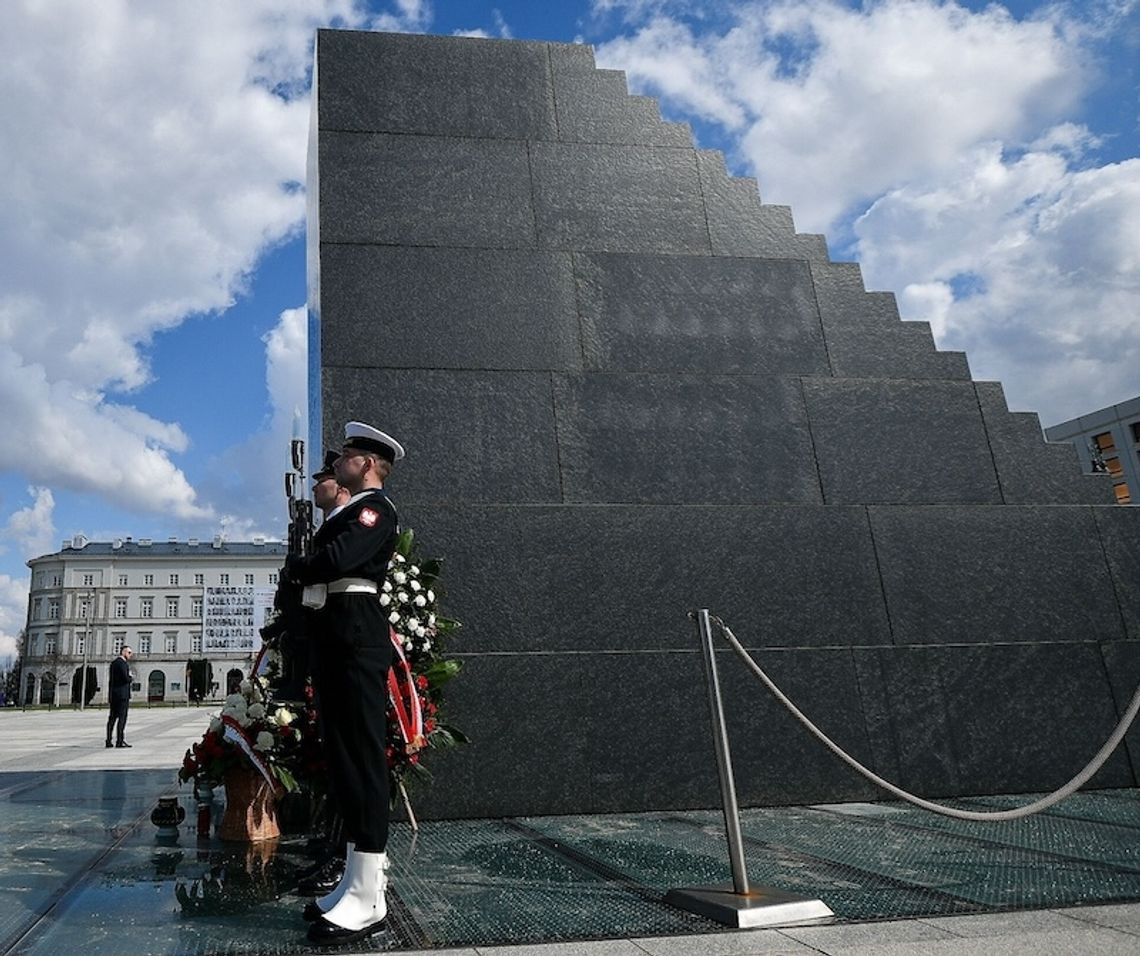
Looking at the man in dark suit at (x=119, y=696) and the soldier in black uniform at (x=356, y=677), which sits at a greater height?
the man in dark suit at (x=119, y=696)

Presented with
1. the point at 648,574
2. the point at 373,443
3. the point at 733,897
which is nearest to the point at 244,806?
the point at 373,443

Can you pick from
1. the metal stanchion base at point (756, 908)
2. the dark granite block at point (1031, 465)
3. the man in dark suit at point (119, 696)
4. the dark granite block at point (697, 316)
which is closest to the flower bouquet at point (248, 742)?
the metal stanchion base at point (756, 908)

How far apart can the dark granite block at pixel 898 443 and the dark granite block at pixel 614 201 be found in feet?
5.70

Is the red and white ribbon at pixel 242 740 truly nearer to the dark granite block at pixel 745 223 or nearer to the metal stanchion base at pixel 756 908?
the metal stanchion base at pixel 756 908

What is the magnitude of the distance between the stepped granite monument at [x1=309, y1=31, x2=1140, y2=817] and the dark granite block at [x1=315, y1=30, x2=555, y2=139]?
3cm

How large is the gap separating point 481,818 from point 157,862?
Result: 186 centimetres

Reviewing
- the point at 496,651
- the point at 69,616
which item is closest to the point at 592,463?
the point at 496,651

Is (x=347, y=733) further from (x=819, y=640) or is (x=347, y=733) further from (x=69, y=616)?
(x=69, y=616)

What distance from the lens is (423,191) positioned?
6.82 meters

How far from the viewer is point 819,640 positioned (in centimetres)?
600

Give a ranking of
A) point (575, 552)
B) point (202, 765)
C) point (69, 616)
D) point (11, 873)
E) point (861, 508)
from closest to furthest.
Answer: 1. point (11, 873)
2. point (202, 765)
3. point (575, 552)
4. point (861, 508)
5. point (69, 616)

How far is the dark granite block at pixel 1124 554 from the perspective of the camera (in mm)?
6434

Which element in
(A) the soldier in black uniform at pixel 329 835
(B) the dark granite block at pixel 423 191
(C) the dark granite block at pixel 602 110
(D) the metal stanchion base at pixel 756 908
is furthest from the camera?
(C) the dark granite block at pixel 602 110

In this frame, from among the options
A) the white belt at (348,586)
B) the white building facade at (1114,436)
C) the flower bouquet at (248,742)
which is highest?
the white building facade at (1114,436)
